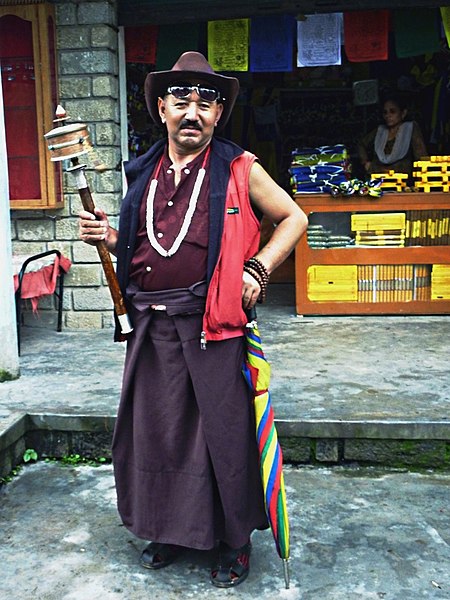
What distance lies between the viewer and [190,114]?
2875mm

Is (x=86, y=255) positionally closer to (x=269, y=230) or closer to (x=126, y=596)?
(x=269, y=230)

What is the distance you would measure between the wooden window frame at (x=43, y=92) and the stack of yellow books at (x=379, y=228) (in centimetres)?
265

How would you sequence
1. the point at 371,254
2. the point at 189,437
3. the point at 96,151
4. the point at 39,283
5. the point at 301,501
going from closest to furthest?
the point at 189,437 → the point at 301,501 → the point at 39,283 → the point at 96,151 → the point at 371,254

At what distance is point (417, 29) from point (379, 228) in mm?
1824

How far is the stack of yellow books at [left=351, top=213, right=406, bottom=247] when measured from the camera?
6.77 metres

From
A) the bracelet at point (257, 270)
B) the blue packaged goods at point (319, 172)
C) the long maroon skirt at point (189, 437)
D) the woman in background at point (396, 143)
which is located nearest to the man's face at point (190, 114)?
the bracelet at point (257, 270)

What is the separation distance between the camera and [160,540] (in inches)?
119

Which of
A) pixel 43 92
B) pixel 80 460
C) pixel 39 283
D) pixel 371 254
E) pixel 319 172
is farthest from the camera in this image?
pixel 319 172

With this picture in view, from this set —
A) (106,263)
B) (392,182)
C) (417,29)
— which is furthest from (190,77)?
(417,29)

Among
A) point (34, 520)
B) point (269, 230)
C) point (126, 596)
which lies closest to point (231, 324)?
point (126, 596)

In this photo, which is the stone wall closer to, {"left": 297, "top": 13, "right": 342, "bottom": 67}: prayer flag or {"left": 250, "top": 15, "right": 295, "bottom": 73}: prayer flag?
{"left": 250, "top": 15, "right": 295, "bottom": 73}: prayer flag

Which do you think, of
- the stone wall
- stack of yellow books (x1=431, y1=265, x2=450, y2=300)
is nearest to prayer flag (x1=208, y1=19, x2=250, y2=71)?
the stone wall

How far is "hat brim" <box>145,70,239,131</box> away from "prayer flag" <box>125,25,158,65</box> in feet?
13.3

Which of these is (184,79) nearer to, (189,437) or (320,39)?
(189,437)
